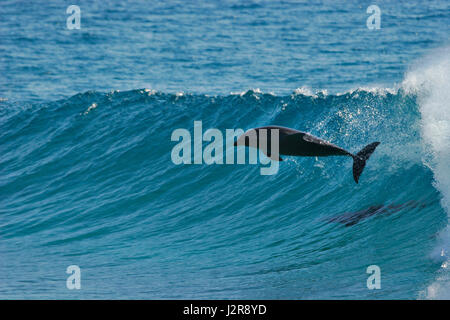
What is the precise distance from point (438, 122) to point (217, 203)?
484 centimetres

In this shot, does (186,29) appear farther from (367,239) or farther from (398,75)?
(367,239)

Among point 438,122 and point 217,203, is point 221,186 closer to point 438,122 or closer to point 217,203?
point 217,203

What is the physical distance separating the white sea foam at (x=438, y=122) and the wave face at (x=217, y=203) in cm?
5

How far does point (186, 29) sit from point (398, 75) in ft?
39.3

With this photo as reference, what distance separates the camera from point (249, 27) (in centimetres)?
3269

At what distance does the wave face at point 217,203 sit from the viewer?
1048cm

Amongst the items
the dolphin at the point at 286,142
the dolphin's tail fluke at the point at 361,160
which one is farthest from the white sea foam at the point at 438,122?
the dolphin at the point at 286,142

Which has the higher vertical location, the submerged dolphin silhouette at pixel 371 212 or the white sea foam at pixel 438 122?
the white sea foam at pixel 438 122

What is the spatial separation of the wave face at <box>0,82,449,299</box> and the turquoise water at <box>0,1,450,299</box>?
1.7 inches

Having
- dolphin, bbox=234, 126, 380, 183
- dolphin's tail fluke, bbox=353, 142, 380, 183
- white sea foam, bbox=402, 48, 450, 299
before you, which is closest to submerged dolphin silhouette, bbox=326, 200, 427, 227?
white sea foam, bbox=402, 48, 450, 299

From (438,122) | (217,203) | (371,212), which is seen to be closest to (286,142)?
(371,212)

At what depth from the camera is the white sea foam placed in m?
10.1

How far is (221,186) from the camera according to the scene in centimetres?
1542

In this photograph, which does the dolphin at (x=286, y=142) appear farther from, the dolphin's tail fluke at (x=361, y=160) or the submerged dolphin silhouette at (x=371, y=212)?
the submerged dolphin silhouette at (x=371, y=212)
